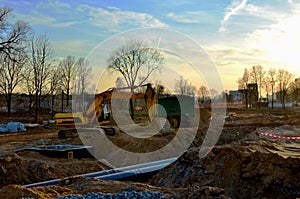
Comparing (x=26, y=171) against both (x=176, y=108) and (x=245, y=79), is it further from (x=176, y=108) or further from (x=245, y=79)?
(x=245, y=79)

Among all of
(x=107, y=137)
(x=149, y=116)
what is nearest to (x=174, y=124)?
(x=149, y=116)

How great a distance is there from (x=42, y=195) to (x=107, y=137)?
12408 millimetres

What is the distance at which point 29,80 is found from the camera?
1438 inches

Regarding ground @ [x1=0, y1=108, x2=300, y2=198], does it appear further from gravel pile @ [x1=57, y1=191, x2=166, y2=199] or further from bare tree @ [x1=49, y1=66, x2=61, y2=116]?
bare tree @ [x1=49, y1=66, x2=61, y2=116]

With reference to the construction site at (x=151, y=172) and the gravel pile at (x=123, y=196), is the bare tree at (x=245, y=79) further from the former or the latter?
the gravel pile at (x=123, y=196)

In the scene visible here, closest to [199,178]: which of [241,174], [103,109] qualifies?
[241,174]

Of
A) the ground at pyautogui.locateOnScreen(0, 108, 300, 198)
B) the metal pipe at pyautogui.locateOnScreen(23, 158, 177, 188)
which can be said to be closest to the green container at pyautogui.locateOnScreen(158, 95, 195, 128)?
the ground at pyautogui.locateOnScreen(0, 108, 300, 198)

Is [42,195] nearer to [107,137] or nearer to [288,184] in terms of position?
[288,184]

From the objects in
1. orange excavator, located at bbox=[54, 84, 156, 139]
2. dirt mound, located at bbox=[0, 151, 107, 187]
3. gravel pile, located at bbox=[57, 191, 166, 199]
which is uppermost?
orange excavator, located at bbox=[54, 84, 156, 139]

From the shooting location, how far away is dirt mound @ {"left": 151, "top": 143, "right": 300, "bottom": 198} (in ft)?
23.7

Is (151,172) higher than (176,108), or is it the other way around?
(176,108)

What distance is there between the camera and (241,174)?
778 cm

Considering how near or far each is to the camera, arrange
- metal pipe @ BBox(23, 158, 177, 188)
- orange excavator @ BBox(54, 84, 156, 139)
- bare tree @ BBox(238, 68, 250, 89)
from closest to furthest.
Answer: metal pipe @ BBox(23, 158, 177, 188) → orange excavator @ BBox(54, 84, 156, 139) → bare tree @ BBox(238, 68, 250, 89)

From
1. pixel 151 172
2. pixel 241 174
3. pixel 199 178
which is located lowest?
pixel 151 172
